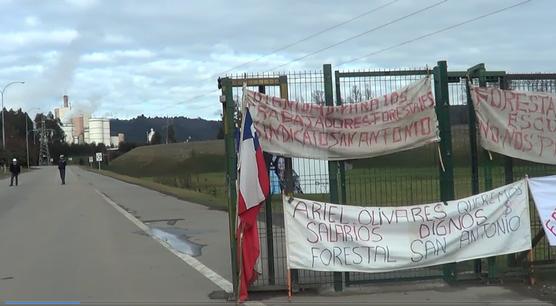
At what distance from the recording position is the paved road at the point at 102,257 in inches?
293

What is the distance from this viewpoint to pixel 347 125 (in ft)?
23.1

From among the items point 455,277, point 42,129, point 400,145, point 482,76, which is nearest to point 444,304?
point 455,277

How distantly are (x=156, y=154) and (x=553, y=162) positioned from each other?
6167 cm

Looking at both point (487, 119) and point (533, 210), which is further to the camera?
point (533, 210)

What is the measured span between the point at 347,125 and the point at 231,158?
1.41 m

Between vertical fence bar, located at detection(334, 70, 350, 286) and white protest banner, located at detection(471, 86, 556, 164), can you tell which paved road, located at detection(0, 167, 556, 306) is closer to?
vertical fence bar, located at detection(334, 70, 350, 286)

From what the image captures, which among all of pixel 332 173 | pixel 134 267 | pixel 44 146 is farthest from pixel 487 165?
pixel 44 146

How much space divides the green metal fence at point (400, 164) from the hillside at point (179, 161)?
27.1 metres

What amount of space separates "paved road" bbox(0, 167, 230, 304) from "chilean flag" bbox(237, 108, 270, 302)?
2.39 ft

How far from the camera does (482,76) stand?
7.38 m

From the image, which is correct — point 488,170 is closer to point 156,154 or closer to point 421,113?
point 421,113

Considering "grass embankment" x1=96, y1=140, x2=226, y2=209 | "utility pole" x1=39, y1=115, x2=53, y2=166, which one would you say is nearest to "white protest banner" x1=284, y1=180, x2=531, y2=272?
"grass embankment" x1=96, y1=140, x2=226, y2=209

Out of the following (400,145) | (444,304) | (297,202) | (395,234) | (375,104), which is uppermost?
(375,104)

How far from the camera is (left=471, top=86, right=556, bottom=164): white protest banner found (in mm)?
7273
